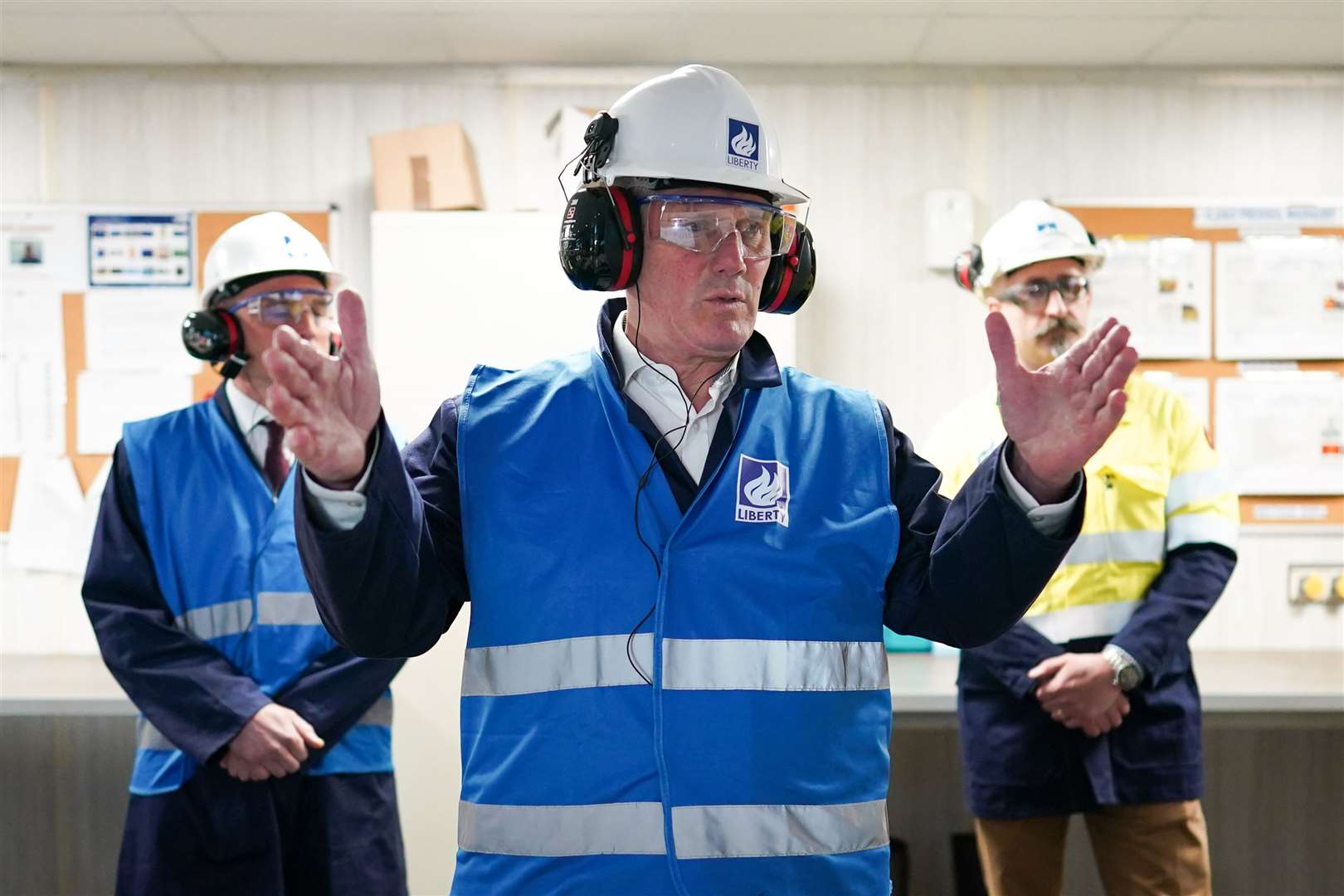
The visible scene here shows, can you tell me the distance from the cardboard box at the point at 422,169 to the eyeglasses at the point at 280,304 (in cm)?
133

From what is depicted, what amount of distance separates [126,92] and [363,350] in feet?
10.7

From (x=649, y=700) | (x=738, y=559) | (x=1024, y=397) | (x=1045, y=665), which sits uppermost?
(x=1024, y=397)

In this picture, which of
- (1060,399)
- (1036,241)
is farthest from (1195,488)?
(1060,399)

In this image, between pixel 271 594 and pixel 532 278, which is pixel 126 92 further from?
pixel 271 594

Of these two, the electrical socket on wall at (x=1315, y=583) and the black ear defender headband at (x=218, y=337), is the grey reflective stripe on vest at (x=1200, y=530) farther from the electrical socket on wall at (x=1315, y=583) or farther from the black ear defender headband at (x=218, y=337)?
the black ear defender headband at (x=218, y=337)

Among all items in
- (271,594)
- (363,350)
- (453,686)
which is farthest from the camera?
(453,686)

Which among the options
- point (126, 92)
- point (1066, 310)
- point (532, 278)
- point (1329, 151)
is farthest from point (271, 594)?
point (1329, 151)

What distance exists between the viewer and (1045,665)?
2.41 m

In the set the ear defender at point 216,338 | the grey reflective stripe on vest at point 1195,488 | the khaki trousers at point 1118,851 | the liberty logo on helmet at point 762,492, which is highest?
the ear defender at point 216,338

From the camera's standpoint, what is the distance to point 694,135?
1570 mm

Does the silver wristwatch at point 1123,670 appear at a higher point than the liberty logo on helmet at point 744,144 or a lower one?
lower

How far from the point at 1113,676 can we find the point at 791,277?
47.9 inches

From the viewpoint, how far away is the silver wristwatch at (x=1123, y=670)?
2.38 m

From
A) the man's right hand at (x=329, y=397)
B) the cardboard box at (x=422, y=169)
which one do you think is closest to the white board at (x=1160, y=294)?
the cardboard box at (x=422, y=169)
